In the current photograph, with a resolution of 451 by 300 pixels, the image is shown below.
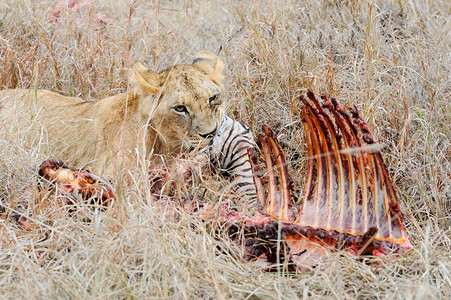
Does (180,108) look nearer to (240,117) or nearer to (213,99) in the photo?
(213,99)

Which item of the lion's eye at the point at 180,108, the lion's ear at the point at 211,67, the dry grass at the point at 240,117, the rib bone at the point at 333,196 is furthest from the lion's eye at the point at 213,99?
the rib bone at the point at 333,196

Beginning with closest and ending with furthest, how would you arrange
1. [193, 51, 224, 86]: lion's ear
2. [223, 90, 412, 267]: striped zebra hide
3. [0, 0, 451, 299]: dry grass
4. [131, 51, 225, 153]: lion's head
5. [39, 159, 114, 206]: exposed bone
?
[0, 0, 451, 299]: dry grass < [223, 90, 412, 267]: striped zebra hide < [39, 159, 114, 206]: exposed bone < [131, 51, 225, 153]: lion's head < [193, 51, 224, 86]: lion's ear

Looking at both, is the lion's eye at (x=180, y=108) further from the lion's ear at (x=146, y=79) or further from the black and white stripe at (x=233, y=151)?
the black and white stripe at (x=233, y=151)

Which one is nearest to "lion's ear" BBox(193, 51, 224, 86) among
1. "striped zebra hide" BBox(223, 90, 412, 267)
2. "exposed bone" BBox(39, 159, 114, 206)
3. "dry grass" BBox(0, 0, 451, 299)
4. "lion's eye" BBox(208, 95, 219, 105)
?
"lion's eye" BBox(208, 95, 219, 105)

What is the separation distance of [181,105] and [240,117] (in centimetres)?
105

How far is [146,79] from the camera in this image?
3791 mm

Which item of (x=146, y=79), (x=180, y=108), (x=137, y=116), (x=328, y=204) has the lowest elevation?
(x=328, y=204)

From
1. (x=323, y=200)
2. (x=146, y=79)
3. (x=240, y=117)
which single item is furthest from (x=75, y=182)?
(x=240, y=117)

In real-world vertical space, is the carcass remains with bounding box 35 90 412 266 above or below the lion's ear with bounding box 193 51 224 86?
below

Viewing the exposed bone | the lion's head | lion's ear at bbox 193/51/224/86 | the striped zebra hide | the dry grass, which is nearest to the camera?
the dry grass

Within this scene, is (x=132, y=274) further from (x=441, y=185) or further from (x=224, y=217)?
(x=441, y=185)

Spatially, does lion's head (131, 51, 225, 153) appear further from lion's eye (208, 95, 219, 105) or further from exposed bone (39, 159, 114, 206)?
exposed bone (39, 159, 114, 206)

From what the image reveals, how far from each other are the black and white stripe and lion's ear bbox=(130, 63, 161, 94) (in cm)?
51

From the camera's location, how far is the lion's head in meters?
3.60
